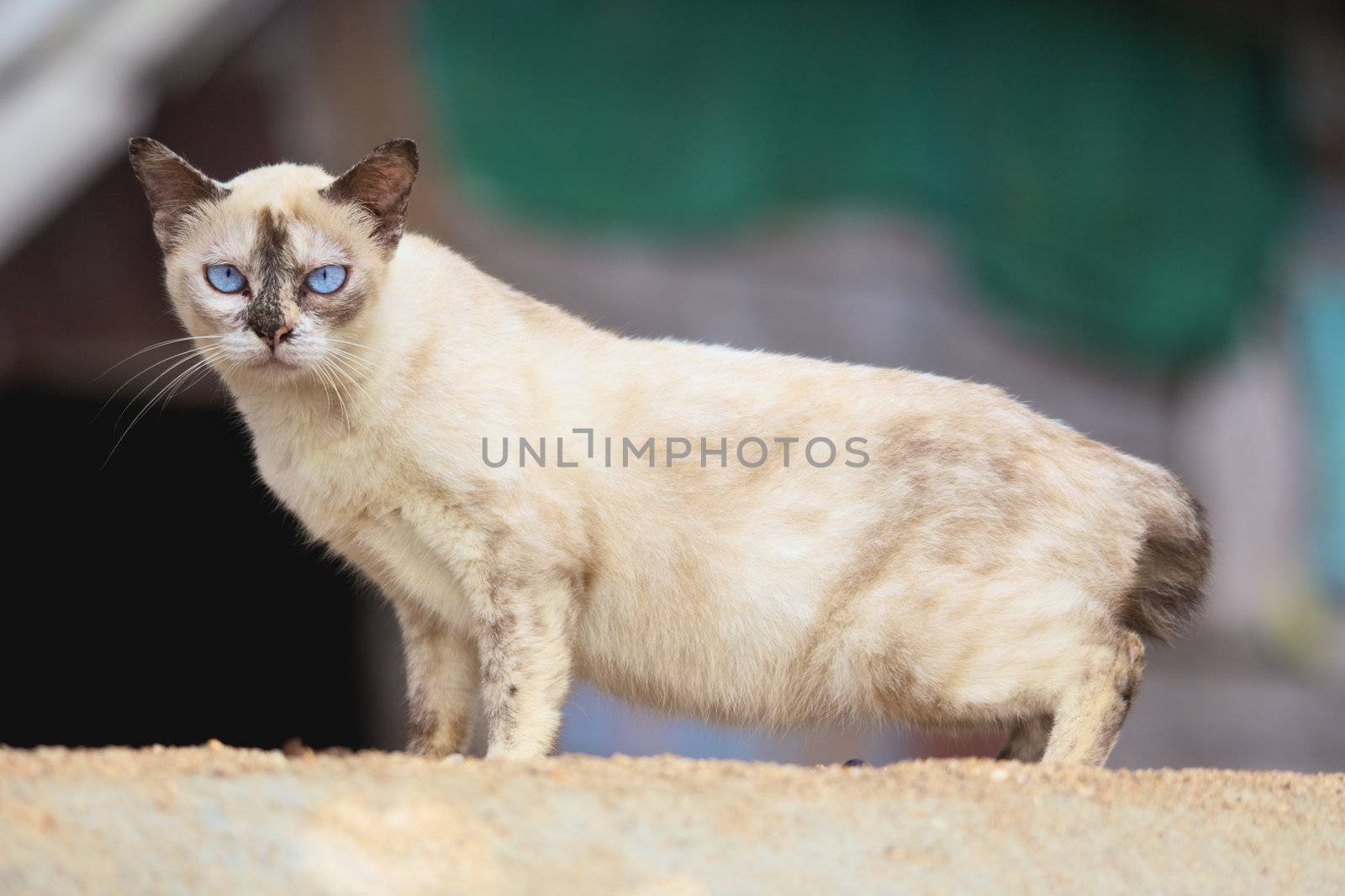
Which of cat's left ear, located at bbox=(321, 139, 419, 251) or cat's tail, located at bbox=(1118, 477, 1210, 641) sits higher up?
cat's left ear, located at bbox=(321, 139, 419, 251)

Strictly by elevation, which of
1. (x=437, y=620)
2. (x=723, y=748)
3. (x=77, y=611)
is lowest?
(x=77, y=611)

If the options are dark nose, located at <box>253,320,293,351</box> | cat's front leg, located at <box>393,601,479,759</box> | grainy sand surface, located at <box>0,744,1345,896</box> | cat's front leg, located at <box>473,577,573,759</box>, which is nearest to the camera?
grainy sand surface, located at <box>0,744,1345,896</box>

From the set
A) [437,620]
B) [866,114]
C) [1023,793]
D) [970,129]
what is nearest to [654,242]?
[866,114]

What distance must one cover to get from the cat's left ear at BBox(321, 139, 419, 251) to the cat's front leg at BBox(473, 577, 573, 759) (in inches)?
37.8

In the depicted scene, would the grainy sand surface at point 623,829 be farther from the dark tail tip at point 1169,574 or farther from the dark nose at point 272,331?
the dark nose at point 272,331

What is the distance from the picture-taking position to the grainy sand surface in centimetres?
234

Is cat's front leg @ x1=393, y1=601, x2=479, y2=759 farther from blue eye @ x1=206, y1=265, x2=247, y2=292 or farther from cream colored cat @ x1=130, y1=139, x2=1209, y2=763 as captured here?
blue eye @ x1=206, y1=265, x2=247, y2=292

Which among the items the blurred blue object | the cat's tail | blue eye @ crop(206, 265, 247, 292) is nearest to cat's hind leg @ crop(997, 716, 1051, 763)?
the cat's tail

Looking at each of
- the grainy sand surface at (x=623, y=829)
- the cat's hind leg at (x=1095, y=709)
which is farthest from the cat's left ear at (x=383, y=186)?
Result: the cat's hind leg at (x=1095, y=709)

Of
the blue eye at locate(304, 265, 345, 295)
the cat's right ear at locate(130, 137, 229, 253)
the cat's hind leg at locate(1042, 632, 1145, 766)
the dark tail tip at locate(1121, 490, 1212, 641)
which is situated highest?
the cat's right ear at locate(130, 137, 229, 253)

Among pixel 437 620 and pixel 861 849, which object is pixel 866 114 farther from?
pixel 861 849

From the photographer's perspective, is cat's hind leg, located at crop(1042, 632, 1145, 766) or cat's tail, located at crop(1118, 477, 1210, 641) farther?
cat's tail, located at crop(1118, 477, 1210, 641)

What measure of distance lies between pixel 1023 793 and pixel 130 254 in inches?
204

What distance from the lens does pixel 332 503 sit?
359cm
